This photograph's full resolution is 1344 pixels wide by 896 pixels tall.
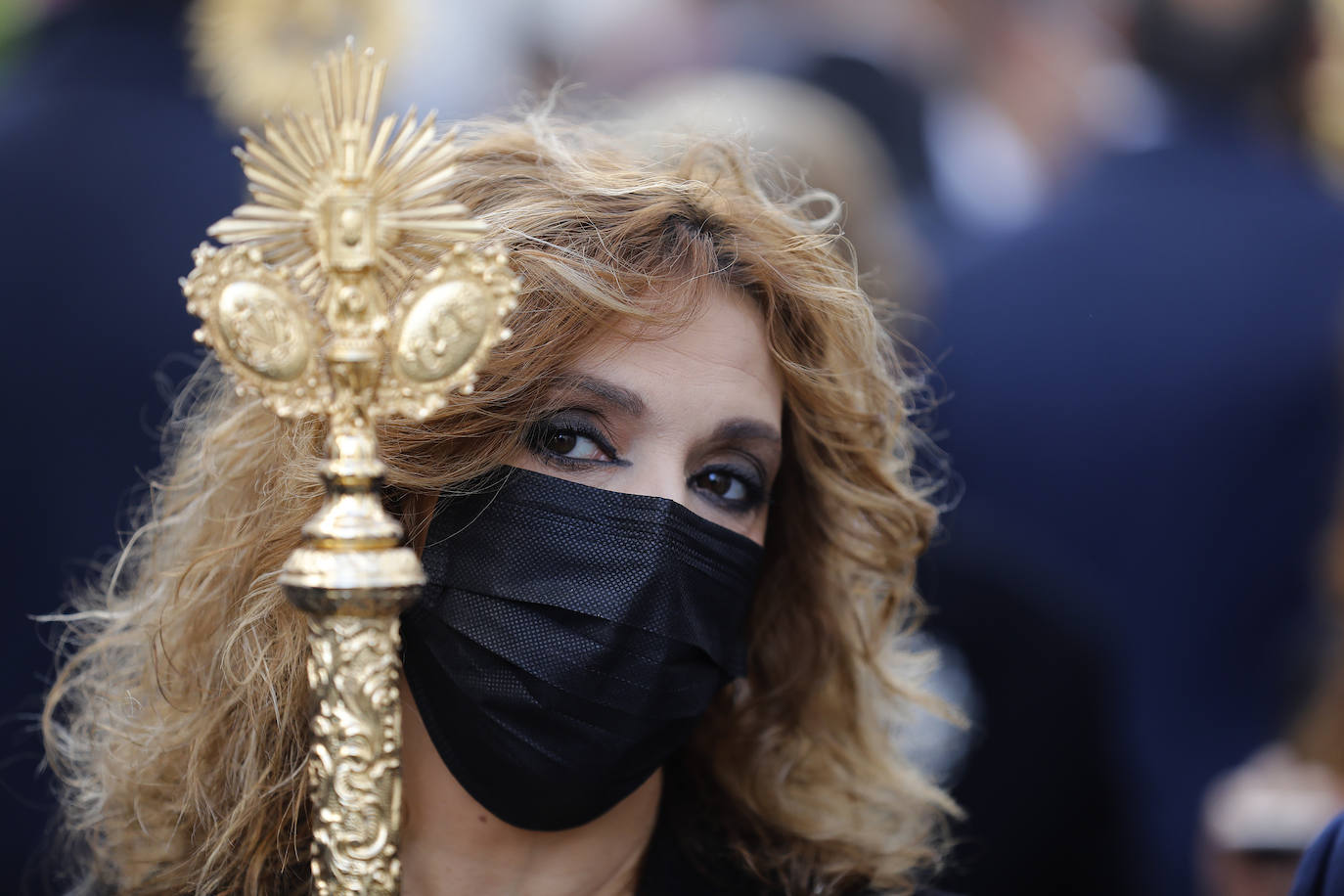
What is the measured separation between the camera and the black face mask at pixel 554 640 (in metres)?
2.29

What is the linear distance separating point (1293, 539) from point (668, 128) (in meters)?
3.09

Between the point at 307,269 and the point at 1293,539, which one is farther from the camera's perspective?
the point at 1293,539

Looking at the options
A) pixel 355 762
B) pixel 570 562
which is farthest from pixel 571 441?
pixel 355 762

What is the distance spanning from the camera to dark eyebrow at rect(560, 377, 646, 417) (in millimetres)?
2426

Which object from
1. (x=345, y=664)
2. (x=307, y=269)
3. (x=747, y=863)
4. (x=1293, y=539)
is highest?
(x=1293, y=539)

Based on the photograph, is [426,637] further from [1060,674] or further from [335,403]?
[1060,674]

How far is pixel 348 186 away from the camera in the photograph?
69.2 inches

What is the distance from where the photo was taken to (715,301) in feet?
8.56

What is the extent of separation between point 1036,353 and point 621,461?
317 centimetres

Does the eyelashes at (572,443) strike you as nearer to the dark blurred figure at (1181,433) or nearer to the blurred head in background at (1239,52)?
the dark blurred figure at (1181,433)

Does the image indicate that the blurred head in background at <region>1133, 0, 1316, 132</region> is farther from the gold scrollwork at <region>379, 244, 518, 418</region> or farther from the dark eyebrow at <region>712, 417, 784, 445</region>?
the gold scrollwork at <region>379, 244, 518, 418</region>

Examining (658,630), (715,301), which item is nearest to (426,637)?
(658,630)

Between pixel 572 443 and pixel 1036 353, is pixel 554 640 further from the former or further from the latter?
pixel 1036 353

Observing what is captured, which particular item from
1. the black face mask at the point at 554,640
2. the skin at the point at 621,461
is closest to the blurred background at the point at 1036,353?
the skin at the point at 621,461
